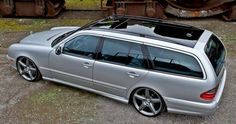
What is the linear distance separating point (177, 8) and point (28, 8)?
517 cm

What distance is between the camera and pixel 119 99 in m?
5.51

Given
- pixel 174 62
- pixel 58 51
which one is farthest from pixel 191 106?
pixel 58 51

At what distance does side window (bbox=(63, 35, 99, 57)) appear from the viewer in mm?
5555

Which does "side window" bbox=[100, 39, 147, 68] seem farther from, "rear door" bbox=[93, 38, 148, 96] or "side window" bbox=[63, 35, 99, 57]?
"side window" bbox=[63, 35, 99, 57]

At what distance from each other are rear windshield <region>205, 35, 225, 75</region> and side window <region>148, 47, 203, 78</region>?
34 cm


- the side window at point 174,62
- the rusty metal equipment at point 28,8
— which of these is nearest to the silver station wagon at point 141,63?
the side window at point 174,62

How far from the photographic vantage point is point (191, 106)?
15.7 feet

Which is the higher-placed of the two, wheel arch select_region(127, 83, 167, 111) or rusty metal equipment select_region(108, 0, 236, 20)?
rusty metal equipment select_region(108, 0, 236, 20)

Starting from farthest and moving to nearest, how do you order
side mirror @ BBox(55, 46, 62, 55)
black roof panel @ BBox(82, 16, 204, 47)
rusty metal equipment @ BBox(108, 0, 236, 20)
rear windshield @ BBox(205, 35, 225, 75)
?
rusty metal equipment @ BBox(108, 0, 236, 20) → side mirror @ BBox(55, 46, 62, 55) → black roof panel @ BBox(82, 16, 204, 47) → rear windshield @ BBox(205, 35, 225, 75)

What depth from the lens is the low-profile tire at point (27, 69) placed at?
6.39 m

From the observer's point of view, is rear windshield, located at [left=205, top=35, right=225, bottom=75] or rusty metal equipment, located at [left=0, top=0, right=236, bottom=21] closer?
rear windshield, located at [left=205, top=35, right=225, bottom=75]

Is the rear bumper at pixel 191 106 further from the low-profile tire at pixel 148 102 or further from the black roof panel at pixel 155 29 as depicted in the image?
the black roof panel at pixel 155 29

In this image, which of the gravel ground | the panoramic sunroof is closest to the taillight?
the gravel ground

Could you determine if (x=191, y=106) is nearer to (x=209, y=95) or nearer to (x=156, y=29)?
(x=209, y=95)
